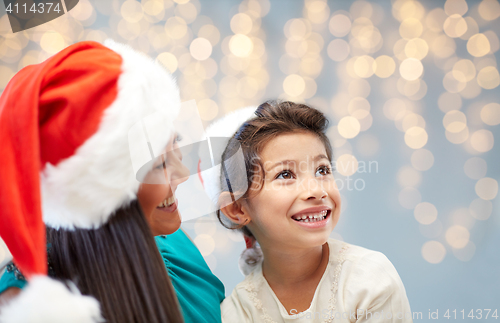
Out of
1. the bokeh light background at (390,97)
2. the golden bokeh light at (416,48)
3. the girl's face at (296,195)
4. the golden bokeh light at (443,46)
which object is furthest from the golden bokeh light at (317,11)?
the girl's face at (296,195)

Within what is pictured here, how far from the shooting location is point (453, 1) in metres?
1.55

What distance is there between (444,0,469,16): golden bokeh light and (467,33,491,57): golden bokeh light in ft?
0.39

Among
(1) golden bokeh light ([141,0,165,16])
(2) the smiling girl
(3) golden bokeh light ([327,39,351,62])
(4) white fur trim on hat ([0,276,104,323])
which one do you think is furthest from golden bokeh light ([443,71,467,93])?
(4) white fur trim on hat ([0,276,104,323])

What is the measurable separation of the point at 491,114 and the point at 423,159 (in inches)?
13.3

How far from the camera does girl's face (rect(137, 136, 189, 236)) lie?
0.71 metres

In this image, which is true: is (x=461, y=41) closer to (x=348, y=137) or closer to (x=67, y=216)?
(x=348, y=137)

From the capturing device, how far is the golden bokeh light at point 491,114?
1557 millimetres

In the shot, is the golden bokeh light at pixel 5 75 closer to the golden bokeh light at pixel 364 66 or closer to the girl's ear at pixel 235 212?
the girl's ear at pixel 235 212

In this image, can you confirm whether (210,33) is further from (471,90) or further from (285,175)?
(471,90)

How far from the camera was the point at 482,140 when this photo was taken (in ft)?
5.14

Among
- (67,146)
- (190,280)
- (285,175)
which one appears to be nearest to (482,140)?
(285,175)

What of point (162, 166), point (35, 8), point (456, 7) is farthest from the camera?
point (456, 7)

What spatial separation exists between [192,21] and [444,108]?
1.15 metres

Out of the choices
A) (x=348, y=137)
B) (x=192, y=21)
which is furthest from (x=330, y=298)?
(x=192, y=21)
